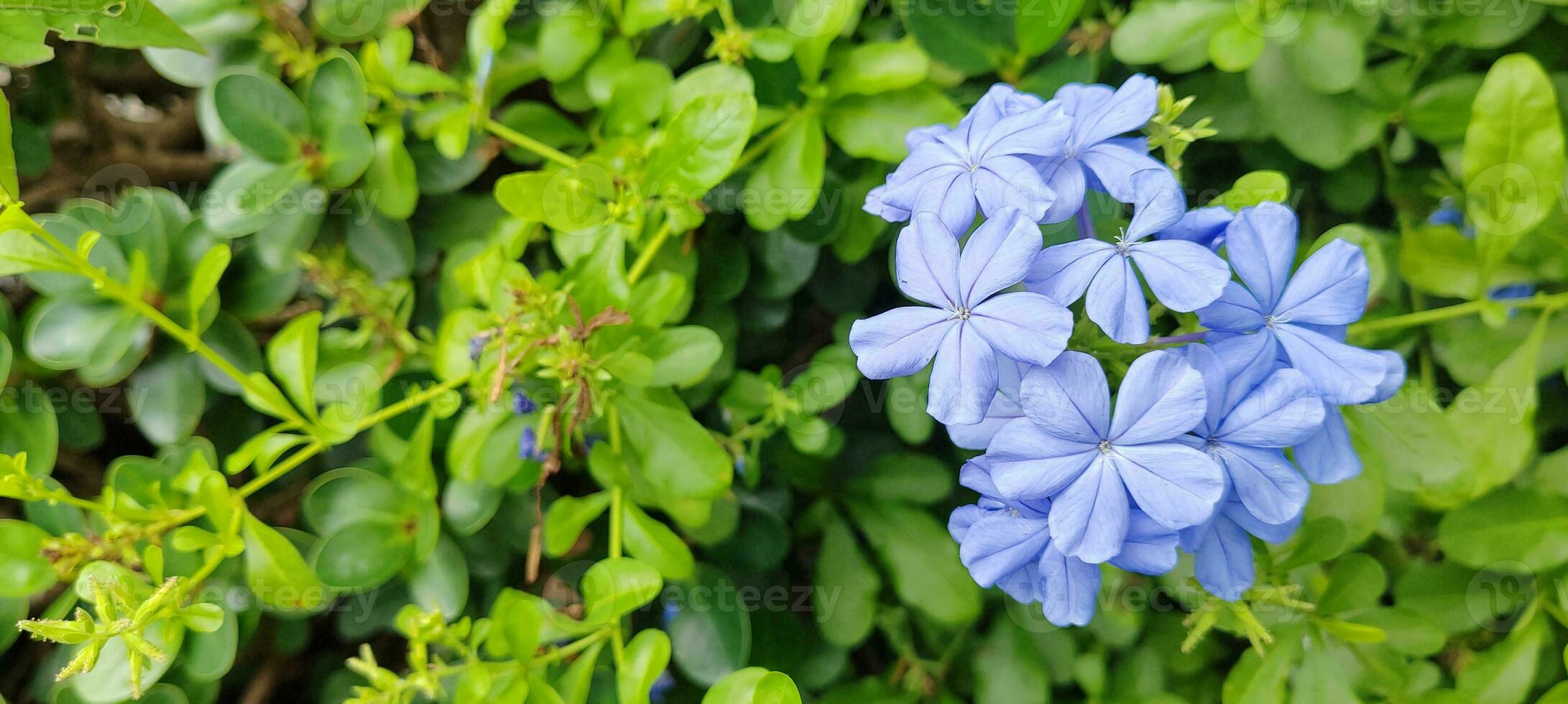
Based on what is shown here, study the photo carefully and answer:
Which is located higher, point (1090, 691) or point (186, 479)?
point (186, 479)

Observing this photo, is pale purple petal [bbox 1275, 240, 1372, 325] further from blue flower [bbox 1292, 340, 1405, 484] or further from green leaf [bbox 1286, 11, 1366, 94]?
green leaf [bbox 1286, 11, 1366, 94]

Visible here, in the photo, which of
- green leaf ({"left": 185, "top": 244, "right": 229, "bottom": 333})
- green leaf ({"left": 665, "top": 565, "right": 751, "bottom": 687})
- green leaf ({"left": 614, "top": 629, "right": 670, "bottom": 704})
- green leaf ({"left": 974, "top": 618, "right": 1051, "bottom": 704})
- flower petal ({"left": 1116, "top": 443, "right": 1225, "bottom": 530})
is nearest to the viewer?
flower petal ({"left": 1116, "top": 443, "right": 1225, "bottom": 530})

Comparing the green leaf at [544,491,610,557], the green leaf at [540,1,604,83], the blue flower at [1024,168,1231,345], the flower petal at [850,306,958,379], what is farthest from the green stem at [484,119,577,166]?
the blue flower at [1024,168,1231,345]

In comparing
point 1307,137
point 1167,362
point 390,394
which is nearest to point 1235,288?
point 1167,362

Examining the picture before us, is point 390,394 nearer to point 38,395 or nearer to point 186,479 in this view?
point 186,479

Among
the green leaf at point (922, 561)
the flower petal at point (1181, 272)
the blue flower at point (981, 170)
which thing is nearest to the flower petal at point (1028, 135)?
the blue flower at point (981, 170)

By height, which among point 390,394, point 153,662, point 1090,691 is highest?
point 390,394
